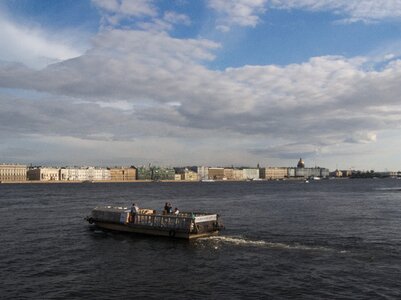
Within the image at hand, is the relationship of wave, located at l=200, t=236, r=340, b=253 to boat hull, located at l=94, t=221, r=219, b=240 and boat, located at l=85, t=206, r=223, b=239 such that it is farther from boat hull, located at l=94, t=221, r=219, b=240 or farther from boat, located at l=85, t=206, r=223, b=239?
boat, located at l=85, t=206, r=223, b=239

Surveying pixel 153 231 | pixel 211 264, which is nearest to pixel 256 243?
pixel 211 264

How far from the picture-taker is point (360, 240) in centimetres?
4050

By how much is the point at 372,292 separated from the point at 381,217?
125ft

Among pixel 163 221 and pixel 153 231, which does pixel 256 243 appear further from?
pixel 153 231

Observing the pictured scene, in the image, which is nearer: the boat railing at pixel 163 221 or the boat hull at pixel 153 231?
the boat hull at pixel 153 231

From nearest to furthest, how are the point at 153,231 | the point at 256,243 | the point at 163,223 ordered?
the point at 256,243 < the point at 163,223 < the point at 153,231

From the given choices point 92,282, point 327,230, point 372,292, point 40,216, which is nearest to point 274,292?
point 372,292

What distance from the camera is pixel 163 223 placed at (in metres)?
43.4

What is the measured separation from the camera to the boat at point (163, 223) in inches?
1633

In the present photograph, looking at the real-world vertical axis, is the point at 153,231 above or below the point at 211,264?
above

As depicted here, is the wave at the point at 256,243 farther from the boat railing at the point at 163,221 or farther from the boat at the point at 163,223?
the boat railing at the point at 163,221

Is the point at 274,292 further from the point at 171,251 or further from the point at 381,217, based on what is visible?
the point at 381,217

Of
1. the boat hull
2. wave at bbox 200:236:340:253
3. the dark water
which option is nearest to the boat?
the boat hull

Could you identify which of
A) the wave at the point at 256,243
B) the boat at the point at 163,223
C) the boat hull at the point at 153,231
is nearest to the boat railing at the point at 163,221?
the boat at the point at 163,223
